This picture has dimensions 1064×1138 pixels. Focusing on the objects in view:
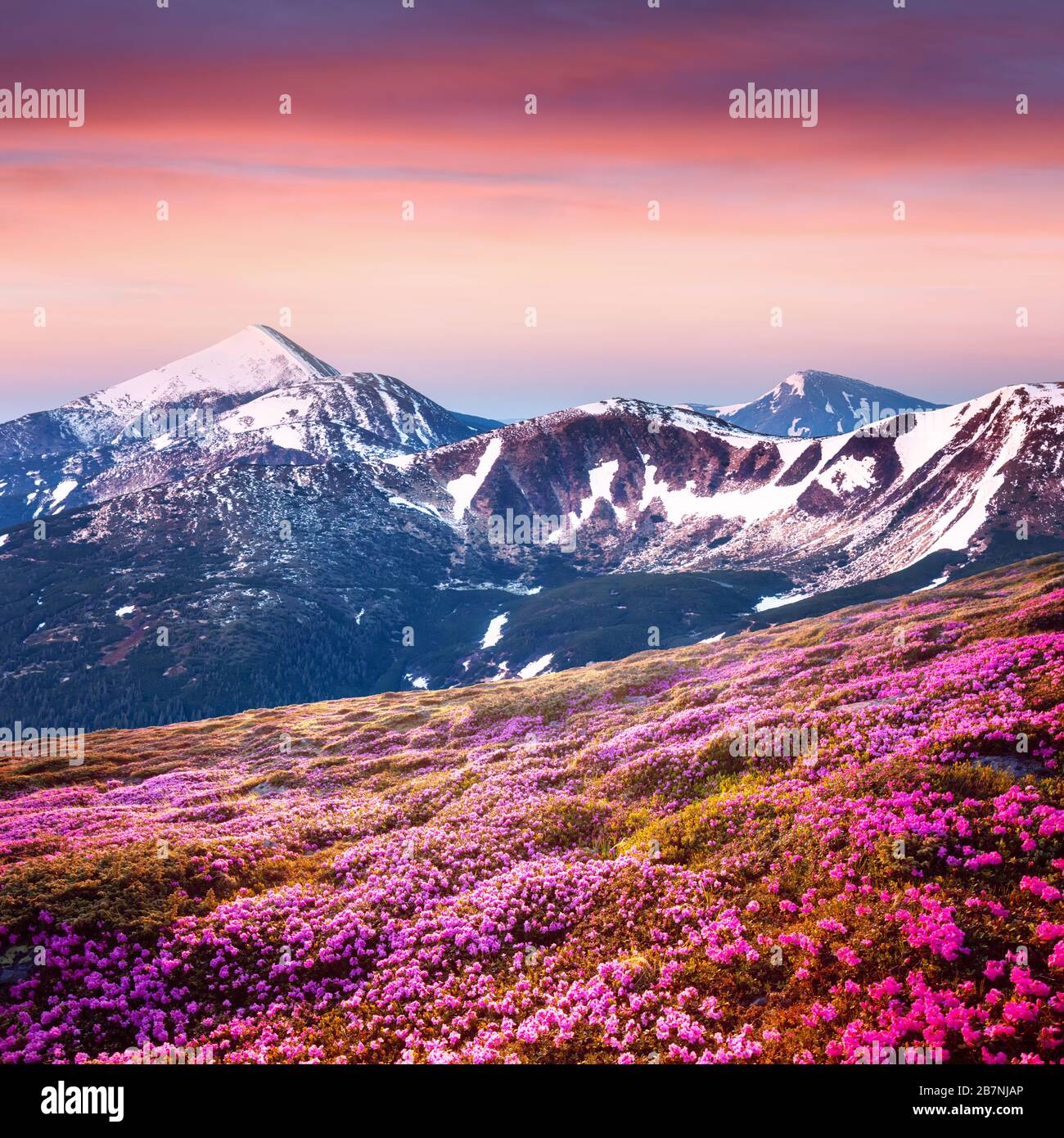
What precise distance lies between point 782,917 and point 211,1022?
12.2m

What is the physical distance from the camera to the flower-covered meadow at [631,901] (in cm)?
1060

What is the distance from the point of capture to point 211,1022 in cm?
1310

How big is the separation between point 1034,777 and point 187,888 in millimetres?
22289

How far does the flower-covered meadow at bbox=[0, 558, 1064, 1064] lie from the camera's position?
10.6m

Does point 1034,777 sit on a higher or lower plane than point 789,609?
higher

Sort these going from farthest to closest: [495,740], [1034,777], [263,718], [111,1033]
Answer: [263,718] < [495,740] < [1034,777] < [111,1033]

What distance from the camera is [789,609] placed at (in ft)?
631

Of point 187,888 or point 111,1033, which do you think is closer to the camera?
point 111,1033

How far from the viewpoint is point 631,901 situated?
1517 cm

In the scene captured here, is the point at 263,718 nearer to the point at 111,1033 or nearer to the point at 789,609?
the point at 111,1033

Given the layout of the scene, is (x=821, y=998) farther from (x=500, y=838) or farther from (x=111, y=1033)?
(x=111, y=1033)

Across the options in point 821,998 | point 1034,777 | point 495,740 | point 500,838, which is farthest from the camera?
point 495,740
